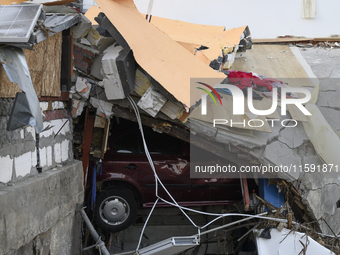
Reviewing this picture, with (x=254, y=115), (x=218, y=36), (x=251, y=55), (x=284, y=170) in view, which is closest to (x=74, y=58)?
(x=254, y=115)

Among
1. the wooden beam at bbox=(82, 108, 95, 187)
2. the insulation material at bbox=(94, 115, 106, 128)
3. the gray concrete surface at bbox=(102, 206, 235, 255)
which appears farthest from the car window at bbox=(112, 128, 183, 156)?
the gray concrete surface at bbox=(102, 206, 235, 255)

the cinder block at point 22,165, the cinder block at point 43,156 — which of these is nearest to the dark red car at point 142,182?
the cinder block at point 43,156

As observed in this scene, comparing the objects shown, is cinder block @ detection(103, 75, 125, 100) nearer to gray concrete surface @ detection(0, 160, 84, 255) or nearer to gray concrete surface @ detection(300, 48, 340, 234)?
gray concrete surface @ detection(0, 160, 84, 255)

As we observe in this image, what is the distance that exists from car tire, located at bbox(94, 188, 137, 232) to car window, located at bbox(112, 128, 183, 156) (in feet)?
2.31

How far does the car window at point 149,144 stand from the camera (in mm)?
5754

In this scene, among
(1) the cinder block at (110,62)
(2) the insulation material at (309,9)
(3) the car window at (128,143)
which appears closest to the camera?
(1) the cinder block at (110,62)

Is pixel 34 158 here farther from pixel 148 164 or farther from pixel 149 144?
pixel 149 144

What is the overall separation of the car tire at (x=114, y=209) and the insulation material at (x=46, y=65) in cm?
212

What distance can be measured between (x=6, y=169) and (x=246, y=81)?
3.79 m

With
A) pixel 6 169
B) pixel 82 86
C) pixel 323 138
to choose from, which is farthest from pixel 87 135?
pixel 323 138

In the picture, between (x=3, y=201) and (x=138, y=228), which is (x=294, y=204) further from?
(x=3, y=201)

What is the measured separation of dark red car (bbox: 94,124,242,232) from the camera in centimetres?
548

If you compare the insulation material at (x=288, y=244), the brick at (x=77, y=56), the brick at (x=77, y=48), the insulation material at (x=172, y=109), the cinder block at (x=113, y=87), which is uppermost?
the brick at (x=77, y=48)

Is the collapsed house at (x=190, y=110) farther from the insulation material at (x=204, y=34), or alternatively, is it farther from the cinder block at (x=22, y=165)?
the cinder block at (x=22, y=165)
